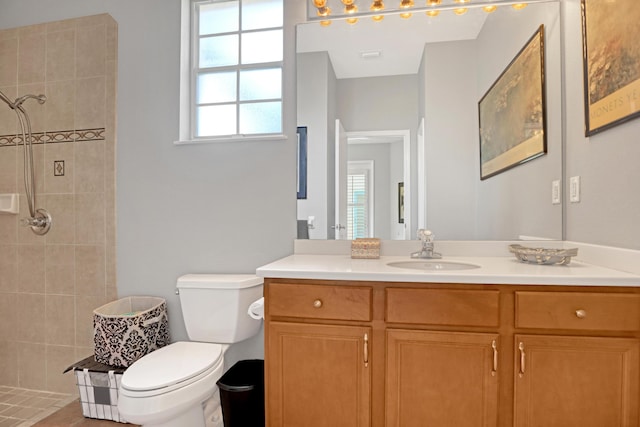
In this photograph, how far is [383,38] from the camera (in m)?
1.87

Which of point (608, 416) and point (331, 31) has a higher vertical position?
point (331, 31)

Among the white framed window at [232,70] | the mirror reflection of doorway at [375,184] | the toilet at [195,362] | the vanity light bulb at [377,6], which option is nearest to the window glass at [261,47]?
the white framed window at [232,70]

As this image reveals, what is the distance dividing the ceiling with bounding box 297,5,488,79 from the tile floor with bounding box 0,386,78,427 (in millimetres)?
2593

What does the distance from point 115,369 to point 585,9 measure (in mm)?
2776

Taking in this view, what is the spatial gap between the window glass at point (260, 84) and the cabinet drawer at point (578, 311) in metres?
1.68

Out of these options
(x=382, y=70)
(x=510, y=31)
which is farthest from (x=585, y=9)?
(x=382, y=70)

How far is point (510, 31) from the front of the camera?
5.86 ft

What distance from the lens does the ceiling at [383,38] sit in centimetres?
182

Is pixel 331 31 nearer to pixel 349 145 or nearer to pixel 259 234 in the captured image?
pixel 349 145

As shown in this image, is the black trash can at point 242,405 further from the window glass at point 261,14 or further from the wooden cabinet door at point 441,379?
the window glass at point 261,14

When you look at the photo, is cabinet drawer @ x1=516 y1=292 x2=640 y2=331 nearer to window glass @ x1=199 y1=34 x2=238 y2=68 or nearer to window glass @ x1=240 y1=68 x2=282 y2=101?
window glass @ x1=240 y1=68 x2=282 y2=101

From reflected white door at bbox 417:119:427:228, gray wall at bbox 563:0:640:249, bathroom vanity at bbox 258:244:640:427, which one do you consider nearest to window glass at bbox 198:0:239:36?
reflected white door at bbox 417:119:427:228

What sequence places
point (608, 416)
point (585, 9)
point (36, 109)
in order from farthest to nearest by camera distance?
point (36, 109) → point (585, 9) → point (608, 416)

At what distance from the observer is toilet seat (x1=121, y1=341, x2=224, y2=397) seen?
1.38m
